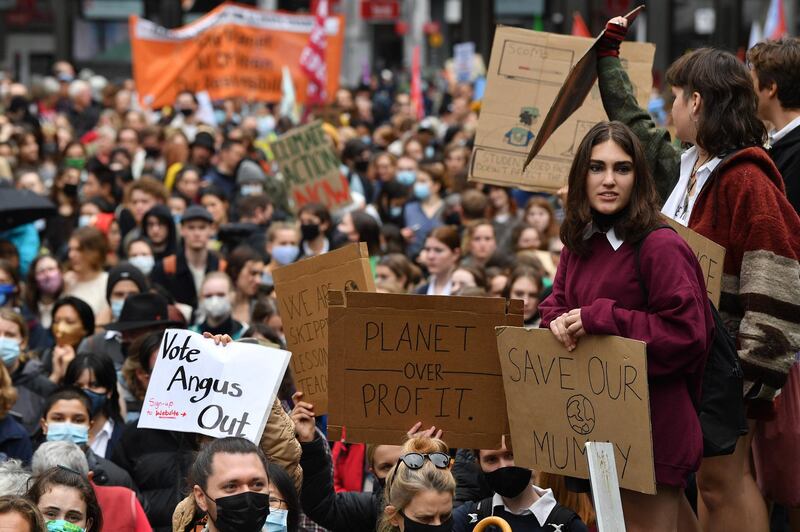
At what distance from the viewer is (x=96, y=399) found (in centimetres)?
768

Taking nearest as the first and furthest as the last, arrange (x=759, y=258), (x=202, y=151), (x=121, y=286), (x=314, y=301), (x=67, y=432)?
(x=759, y=258), (x=314, y=301), (x=67, y=432), (x=121, y=286), (x=202, y=151)

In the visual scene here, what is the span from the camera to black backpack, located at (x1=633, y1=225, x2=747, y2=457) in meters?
4.84

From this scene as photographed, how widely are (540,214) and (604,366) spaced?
24.9 ft

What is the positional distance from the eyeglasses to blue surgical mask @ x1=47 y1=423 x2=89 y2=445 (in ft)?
8.08

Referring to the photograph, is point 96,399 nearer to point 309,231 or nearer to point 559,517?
point 559,517

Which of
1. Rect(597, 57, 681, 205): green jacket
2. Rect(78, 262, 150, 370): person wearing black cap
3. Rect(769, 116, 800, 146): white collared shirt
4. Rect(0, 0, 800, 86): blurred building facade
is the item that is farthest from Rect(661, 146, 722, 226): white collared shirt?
Rect(0, 0, 800, 86): blurred building facade

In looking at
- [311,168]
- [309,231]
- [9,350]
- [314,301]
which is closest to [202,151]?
[311,168]

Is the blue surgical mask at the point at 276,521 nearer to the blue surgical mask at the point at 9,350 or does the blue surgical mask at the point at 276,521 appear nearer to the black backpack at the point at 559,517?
the black backpack at the point at 559,517

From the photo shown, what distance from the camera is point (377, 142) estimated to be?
66.7 ft

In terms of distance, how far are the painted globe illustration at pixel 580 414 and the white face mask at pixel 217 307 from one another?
16.5 ft

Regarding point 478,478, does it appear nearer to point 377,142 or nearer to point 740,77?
point 740,77

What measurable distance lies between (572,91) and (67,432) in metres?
2.93

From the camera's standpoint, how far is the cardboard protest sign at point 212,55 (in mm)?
21000

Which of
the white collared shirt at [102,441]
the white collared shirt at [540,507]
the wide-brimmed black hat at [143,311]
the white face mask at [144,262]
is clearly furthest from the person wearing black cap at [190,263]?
the white collared shirt at [540,507]
